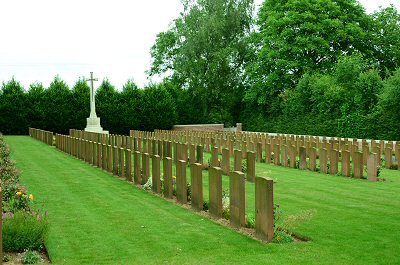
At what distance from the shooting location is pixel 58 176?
17.2m

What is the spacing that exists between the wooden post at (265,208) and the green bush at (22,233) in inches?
119

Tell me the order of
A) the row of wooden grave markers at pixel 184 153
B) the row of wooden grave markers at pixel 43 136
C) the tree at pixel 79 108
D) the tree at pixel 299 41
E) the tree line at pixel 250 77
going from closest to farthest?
the row of wooden grave markers at pixel 184 153
the row of wooden grave markers at pixel 43 136
the tree line at pixel 250 77
the tree at pixel 299 41
the tree at pixel 79 108

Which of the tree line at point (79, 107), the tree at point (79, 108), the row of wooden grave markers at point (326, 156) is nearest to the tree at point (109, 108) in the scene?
the tree line at point (79, 107)

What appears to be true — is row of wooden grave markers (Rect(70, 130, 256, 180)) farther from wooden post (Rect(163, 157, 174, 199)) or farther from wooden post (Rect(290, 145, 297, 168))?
wooden post (Rect(290, 145, 297, 168))

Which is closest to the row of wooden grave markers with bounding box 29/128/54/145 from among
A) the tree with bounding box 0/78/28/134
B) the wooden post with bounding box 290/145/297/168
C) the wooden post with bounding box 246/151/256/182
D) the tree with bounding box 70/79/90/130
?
the tree with bounding box 0/78/28/134

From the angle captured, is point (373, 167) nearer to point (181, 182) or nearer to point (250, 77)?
point (181, 182)

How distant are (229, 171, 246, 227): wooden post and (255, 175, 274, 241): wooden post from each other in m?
0.58

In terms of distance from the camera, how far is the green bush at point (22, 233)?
8.10 m

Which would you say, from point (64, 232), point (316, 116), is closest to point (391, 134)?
point (316, 116)

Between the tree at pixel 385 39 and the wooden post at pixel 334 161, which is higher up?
the tree at pixel 385 39

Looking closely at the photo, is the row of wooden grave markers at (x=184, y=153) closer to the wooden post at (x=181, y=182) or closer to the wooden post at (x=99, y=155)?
the wooden post at (x=181, y=182)

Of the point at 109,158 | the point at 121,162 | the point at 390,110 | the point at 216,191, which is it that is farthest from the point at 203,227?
the point at 390,110

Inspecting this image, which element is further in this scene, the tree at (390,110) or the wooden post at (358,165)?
the tree at (390,110)

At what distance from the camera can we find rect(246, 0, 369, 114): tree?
49094mm
